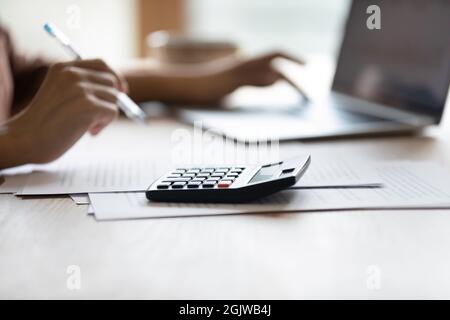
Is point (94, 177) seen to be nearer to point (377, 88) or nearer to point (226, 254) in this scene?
point (226, 254)

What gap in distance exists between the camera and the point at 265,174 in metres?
0.64

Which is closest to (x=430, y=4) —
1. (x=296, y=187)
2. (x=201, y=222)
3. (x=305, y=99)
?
(x=305, y=99)

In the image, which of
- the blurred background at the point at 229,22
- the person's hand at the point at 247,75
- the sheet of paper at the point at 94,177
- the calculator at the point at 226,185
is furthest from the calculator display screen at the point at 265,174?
the blurred background at the point at 229,22

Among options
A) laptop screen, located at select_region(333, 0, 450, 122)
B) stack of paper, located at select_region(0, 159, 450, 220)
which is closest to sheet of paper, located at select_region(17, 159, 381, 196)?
stack of paper, located at select_region(0, 159, 450, 220)

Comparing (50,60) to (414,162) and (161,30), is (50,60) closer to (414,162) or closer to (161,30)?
(414,162)

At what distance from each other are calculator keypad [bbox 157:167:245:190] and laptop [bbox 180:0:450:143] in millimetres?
252

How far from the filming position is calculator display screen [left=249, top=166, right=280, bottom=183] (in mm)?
620

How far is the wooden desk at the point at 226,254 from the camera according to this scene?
1.39 feet

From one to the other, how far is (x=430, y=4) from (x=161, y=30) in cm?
218

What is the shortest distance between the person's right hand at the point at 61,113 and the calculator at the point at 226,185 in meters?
0.17

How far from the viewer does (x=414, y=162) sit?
78cm

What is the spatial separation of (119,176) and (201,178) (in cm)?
12

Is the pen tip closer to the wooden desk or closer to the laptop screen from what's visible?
the wooden desk
